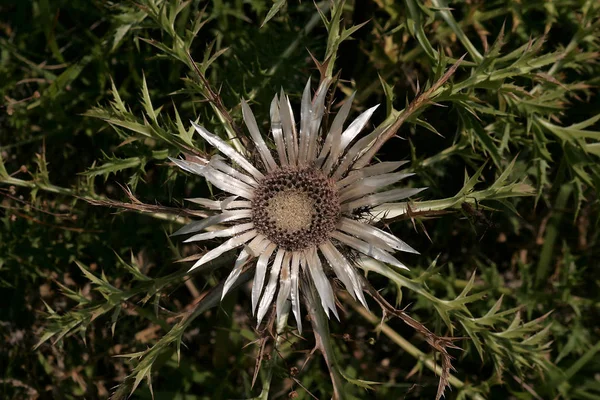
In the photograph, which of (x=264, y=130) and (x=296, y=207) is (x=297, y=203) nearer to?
(x=296, y=207)

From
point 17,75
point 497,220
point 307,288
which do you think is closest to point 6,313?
point 17,75

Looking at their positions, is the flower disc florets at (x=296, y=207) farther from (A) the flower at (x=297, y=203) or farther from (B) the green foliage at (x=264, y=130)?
(B) the green foliage at (x=264, y=130)

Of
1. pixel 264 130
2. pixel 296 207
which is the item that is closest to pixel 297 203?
pixel 296 207

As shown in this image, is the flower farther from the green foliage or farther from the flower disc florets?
the green foliage

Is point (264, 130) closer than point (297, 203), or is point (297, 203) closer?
point (297, 203)

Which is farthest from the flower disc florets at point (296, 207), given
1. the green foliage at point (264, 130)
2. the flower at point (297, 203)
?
the green foliage at point (264, 130)

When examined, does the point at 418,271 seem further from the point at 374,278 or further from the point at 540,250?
the point at 540,250
